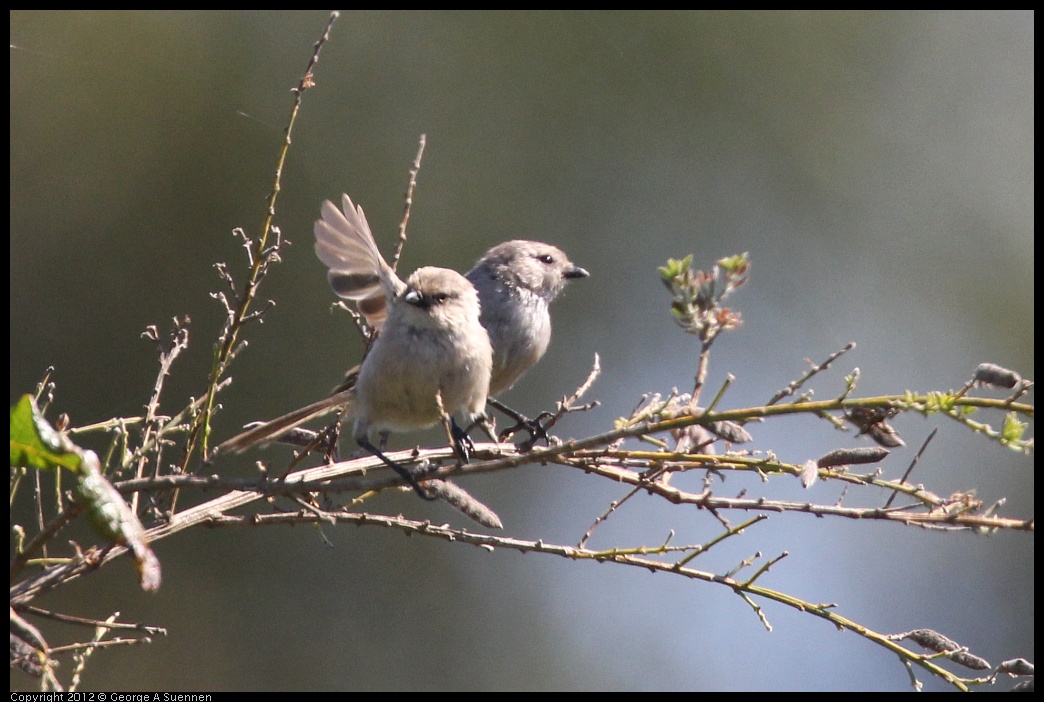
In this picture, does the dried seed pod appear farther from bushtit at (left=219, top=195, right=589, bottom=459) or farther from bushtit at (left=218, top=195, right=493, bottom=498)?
bushtit at (left=219, top=195, right=589, bottom=459)

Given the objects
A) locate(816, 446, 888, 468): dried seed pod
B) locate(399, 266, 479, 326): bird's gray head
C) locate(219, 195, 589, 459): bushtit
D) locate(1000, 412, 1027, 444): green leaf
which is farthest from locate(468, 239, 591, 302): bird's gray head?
locate(1000, 412, 1027, 444): green leaf

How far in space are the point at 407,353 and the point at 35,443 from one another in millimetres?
1574

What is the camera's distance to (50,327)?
598 centimetres

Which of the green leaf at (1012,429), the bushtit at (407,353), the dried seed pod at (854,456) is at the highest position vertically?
the green leaf at (1012,429)

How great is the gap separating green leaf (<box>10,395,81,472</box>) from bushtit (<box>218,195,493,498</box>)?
4.41 ft

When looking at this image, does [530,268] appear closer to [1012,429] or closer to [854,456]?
[854,456]

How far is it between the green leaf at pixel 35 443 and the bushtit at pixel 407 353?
1343 millimetres

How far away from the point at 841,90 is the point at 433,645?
228 inches

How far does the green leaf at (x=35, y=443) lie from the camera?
1.52 m

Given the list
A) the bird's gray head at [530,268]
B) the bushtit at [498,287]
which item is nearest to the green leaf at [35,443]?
the bushtit at [498,287]

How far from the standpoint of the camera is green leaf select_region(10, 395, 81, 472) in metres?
1.52

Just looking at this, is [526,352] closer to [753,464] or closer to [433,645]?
[753,464]

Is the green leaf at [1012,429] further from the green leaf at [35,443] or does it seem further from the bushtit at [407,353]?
the bushtit at [407,353]
